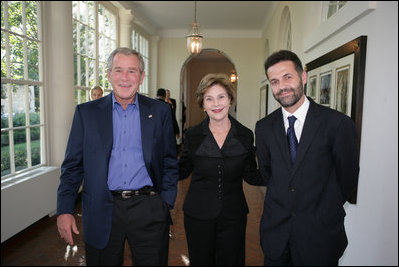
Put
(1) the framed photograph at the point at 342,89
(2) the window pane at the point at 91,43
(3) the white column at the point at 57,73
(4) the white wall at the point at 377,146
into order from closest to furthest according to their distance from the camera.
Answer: (4) the white wall at the point at 377,146
(1) the framed photograph at the point at 342,89
(3) the white column at the point at 57,73
(2) the window pane at the point at 91,43

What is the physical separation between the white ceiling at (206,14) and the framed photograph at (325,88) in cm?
459

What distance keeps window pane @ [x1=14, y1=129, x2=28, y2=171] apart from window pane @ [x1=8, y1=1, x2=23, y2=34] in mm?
1212

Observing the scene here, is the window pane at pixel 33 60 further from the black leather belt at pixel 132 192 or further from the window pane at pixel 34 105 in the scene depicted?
the black leather belt at pixel 132 192

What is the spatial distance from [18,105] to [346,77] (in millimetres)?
3605

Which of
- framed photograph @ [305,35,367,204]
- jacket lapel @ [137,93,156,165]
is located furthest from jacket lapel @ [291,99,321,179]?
framed photograph @ [305,35,367,204]

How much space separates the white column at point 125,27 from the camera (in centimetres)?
725

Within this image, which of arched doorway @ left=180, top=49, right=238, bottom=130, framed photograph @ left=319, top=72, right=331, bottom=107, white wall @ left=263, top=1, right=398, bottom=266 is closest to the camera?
white wall @ left=263, top=1, right=398, bottom=266

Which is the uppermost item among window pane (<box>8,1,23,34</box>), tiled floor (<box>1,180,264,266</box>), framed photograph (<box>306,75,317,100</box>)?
window pane (<box>8,1,23,34</box>)

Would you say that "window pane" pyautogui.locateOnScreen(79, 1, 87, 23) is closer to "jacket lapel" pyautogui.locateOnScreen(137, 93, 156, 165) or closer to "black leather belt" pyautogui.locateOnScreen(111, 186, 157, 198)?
"jacket lapel" pyautogui.locateOnScreen(137, 93, 156, 165)

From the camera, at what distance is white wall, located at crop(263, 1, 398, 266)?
190 centimetres

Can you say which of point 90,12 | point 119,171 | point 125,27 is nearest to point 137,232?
point 119,171

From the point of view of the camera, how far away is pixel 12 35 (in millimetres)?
3719

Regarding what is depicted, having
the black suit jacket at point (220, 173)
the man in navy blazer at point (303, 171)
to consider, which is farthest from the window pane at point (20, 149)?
the man in navy blazer at point (303, 171)

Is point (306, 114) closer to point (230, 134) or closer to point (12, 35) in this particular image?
point (230, 134)
